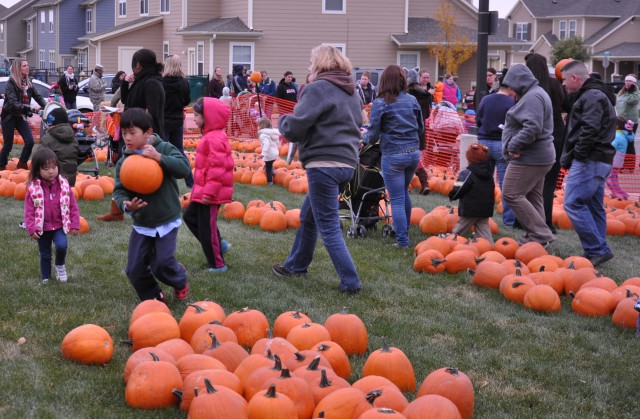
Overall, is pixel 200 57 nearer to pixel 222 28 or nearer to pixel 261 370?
pixel 222 28

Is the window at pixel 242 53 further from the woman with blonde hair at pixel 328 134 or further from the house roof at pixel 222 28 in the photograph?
the woman with blonde hair at pixel 328 134

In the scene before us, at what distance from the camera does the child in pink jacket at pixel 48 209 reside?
717 cm

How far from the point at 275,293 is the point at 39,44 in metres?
67.3

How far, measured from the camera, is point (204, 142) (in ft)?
25.4

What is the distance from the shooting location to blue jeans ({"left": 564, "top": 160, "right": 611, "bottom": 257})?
891cm

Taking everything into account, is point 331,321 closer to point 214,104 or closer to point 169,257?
point 169,257

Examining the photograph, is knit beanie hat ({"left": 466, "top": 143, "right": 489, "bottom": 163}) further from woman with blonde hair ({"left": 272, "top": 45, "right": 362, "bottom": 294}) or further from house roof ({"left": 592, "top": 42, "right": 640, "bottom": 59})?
house roof ({"left": 592, "top": 42, "right": 640, "bottom": 59})

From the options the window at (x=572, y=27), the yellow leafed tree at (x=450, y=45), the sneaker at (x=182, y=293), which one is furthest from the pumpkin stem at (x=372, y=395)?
the window at (x=572, y=27)

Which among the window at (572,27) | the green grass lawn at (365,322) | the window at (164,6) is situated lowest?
the green grass lawn at (365,322)

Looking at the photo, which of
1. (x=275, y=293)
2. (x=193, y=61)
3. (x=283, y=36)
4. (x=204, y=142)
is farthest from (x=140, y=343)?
(x=193, y=61)

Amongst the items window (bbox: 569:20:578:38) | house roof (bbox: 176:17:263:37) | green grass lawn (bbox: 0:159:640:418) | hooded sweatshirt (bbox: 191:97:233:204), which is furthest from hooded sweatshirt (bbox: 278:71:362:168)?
window (bbox: 569:20:578:38)

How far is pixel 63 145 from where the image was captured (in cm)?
1067

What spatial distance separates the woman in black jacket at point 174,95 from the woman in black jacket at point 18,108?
3.52 metres

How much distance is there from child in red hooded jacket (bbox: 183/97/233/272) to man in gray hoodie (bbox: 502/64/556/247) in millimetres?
3167
